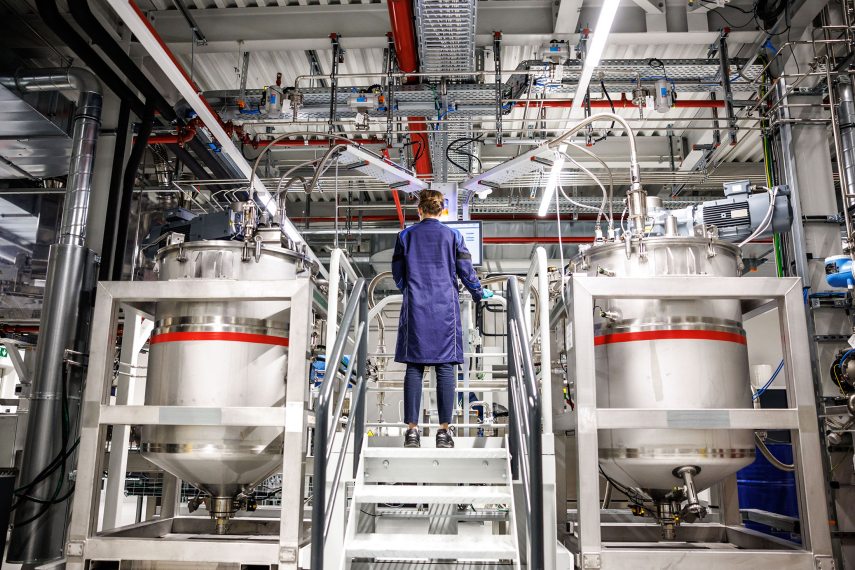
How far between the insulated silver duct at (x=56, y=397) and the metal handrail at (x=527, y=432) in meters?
2.67

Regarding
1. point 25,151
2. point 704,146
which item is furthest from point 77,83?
point 704,146

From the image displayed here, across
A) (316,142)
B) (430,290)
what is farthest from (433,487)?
(316,142)

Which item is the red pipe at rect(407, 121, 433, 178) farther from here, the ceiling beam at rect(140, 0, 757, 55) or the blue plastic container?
the blue plastic container

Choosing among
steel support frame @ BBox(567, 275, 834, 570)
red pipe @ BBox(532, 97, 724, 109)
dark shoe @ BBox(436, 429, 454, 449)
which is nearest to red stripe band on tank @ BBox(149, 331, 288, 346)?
dark shoe @ BBox(436, 429, 454, 449)

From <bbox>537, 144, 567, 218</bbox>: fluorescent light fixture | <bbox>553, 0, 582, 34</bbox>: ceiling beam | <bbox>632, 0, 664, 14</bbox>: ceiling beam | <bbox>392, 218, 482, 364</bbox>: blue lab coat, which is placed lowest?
<bbox>392, 218, 482, 364</bbox>: blue lab coat

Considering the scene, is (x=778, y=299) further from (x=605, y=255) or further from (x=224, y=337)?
(x=224, y=337)

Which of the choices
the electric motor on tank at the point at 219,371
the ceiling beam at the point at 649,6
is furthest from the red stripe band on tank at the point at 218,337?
the ceiling beam at the point at 649,6

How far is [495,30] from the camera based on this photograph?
599 centimetres

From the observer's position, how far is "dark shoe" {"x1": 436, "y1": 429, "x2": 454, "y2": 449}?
3.48m

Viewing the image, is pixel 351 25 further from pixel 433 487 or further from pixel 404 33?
pixel 433 487

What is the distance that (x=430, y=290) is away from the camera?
12.1 ft

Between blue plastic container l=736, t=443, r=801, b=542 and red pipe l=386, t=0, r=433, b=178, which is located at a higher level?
red pipe l=386, t=0, r=433, b=178

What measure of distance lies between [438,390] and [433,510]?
700mm

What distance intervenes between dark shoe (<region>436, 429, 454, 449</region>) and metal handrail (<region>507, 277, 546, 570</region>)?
13.2 inches
